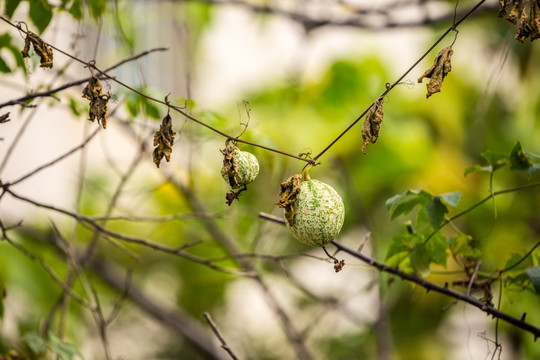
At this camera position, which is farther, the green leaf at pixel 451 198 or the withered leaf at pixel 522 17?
the green leaf at pixel 451 198

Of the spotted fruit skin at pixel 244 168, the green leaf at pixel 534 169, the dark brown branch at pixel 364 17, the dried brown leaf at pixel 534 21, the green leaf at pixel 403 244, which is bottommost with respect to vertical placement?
the spotted fruit skin at pixel 244 168

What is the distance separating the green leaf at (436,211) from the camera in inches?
35.6

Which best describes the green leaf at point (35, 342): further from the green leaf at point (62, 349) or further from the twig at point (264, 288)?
the twig at point (264, 288)

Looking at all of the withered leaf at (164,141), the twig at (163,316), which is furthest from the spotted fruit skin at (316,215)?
the twig at (163,316)

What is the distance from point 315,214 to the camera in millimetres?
704

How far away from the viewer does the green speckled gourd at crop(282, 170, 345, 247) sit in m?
0.70

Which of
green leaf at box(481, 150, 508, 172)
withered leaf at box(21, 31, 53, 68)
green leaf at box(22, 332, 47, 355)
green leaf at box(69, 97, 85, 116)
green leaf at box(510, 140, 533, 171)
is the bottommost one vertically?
green leaf at box(22, 332, 47, 355)

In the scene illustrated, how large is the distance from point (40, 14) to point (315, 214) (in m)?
0.61

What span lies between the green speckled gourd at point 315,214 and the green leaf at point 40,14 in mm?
556

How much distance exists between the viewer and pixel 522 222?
2.73 m

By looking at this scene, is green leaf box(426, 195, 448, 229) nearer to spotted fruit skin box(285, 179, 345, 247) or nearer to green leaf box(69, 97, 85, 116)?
spotted fruit skin box(285, 179, 345, 247)

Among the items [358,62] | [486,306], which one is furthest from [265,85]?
[486,306]

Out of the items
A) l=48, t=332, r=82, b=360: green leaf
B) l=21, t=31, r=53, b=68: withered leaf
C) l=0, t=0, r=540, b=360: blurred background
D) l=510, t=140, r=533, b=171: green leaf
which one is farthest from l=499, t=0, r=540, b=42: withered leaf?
l=0, t=0, r=540, b=360: blurred background

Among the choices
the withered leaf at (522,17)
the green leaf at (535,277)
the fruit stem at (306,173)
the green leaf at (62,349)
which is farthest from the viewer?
the green leaf at (62,349)
